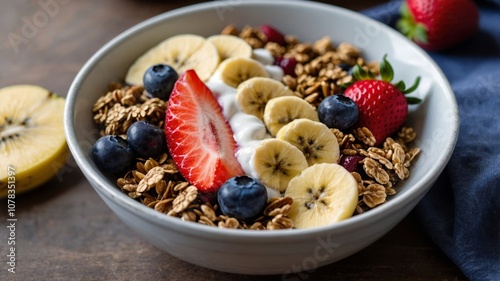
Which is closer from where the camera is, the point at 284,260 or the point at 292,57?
the point at 284,260

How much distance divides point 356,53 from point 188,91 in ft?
1.29

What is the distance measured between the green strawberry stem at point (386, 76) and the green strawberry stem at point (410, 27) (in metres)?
0.31

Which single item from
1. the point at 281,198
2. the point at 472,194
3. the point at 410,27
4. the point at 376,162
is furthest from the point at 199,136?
the point at 410,27

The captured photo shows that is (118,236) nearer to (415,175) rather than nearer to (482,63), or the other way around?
(415,175)

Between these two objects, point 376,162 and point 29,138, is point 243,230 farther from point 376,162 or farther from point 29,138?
point 29,138

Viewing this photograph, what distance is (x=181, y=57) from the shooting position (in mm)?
1214

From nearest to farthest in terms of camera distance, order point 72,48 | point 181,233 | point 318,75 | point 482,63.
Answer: point 181,233 → point 318,75 → point 482,63 → point 72,48

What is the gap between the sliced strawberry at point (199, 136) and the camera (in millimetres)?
965

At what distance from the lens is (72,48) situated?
152cm

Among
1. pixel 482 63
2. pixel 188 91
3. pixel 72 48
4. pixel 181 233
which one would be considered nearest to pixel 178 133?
pixel 188 91

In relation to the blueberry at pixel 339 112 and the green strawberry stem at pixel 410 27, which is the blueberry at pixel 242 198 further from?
the green strawberry stem at pixel 410 27

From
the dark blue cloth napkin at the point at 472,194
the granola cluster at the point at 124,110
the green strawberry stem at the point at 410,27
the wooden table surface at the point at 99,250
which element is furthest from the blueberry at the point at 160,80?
the green strawberry stem at the point at 410,27

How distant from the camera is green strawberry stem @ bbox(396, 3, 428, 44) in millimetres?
1427

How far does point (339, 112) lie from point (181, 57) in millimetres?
351
